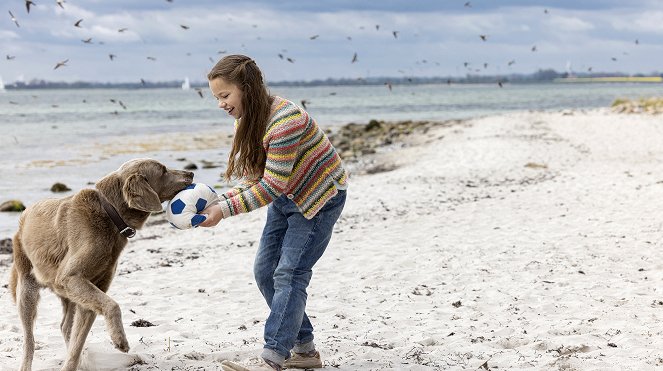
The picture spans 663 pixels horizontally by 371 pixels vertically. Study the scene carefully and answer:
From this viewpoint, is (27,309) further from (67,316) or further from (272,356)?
(272,356)

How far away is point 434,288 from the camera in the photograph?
314 inches

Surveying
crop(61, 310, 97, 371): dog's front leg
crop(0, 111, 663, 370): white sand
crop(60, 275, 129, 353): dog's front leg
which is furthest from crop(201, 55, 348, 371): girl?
crop(61, 310, 97, 371): dog's front leg

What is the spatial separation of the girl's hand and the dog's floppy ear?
1.26ft

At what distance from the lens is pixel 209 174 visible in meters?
22.3

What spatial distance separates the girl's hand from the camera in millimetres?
4712

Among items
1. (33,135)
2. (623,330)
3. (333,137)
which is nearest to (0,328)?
(623,330)

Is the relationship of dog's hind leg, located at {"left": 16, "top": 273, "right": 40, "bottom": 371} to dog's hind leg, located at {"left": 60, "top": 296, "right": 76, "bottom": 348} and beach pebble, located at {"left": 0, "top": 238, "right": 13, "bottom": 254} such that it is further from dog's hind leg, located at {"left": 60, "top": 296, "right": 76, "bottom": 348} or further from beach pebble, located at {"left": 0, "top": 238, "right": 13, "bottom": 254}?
beach pebble, located at {"left": 0, "top": 238, "right": 13, "bottom": 254}

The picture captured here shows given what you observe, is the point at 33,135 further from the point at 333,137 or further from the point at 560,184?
the point at 560,184

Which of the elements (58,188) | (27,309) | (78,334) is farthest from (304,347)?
(58,188)

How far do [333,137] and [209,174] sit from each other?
556 inches

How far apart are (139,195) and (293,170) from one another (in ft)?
3.46

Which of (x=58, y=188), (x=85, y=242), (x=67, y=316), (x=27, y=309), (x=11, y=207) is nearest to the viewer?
(x=85, y=242)

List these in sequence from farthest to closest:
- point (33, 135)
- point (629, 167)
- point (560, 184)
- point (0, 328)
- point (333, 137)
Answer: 1. point (33, 135)
2. point (333, 137)
3. point (629, 167)
4. point (560, 184)
5. point (0, 328)

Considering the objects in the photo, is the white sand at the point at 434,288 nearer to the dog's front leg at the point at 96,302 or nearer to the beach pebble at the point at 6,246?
the dog's front leg at the point at 96,302
